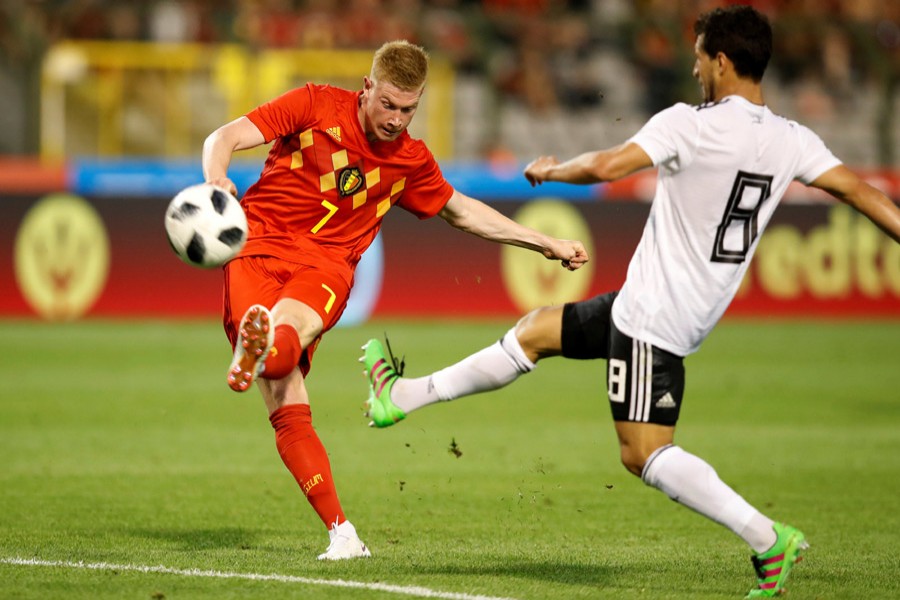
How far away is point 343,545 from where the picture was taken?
21.0ft

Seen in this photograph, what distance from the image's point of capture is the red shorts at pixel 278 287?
6.46m

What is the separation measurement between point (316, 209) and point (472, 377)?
42.2 inches

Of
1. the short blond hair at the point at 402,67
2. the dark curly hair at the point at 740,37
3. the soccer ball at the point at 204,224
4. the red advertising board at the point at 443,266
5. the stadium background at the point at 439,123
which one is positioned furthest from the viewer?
the stadium background at the point at 439,123

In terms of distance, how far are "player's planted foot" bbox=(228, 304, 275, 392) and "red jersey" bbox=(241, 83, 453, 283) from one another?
2.47ft

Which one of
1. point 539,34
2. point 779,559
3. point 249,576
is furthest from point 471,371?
point 539,34

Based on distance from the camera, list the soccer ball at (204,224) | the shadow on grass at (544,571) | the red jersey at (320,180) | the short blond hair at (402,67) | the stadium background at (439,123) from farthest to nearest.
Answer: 1. the stadium background at (439,123)
2. the red jersey at (320,180)
3. the short blond hair at (402,67)
4. the shadow on grass at (544,571)
5. the soccer ball at (204,224)

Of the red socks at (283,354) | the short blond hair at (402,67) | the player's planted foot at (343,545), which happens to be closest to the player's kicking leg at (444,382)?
the player's planted foot at (343,545)

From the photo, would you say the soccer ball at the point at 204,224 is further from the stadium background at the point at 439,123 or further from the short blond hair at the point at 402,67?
the stadium background at the point at 439,123

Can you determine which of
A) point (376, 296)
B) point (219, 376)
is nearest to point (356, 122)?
point (219, 376)

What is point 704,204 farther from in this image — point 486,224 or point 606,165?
point 486,224

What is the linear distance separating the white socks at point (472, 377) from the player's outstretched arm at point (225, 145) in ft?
4.22

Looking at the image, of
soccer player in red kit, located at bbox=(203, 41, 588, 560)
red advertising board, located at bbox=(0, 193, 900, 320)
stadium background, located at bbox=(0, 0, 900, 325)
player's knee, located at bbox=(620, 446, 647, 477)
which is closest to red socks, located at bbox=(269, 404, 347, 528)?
soccer player in red kit, located at bbox=(203, 41, 588, 560)

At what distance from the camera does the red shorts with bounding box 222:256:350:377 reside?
6.46m

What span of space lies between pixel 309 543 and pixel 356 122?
2.03 metres
